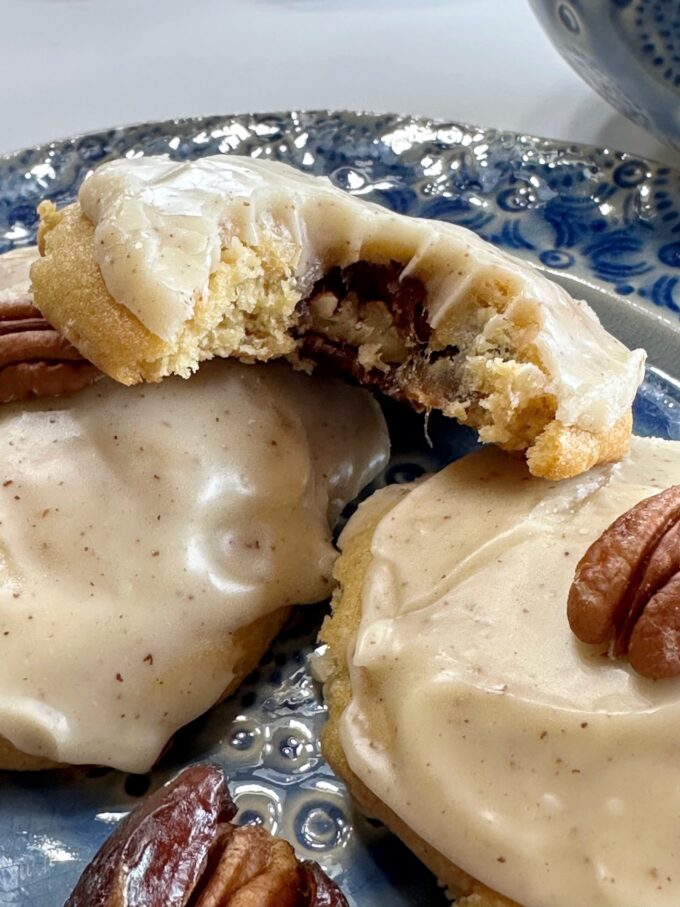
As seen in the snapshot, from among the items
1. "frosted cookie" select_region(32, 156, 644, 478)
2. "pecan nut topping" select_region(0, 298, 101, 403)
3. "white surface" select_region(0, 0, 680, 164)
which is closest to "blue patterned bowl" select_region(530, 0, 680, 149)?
"white surface" select_region(0, 0, 680, 164)

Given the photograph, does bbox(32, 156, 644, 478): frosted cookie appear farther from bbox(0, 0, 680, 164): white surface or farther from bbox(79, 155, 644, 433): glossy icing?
bbox(0, 0, 680, 164): white surface

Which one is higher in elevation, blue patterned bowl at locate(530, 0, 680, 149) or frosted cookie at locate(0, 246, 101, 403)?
blue patterned bowl at locate(530, 0, 680, 149)

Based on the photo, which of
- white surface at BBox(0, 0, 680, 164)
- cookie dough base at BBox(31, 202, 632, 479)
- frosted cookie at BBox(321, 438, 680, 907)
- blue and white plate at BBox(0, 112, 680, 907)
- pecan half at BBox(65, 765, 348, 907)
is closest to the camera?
pecan half at BBox(65, 765, 348, 907)

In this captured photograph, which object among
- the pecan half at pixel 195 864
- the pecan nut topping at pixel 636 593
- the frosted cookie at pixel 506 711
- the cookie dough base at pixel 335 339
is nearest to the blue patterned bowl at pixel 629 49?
the cookie dough base at pixel 335 339

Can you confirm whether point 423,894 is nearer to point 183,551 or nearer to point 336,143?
point 183,551

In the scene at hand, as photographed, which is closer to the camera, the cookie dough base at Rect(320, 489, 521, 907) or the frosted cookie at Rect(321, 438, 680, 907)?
the frosted cookie at Rect(321, 438, 680, 907)

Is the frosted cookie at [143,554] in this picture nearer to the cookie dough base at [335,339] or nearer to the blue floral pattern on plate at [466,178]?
the cookie dough base at [335,339]

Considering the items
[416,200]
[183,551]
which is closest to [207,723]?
[183,551]

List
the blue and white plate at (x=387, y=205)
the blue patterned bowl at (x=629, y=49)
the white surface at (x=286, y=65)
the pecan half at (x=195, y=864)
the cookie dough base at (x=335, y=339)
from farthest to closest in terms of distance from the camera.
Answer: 1. the white surface at (x=286, y=65)
2. the blue patterned bowl at (x=629, y=49)
3. the cookie dough base at (x=335, y=339)
4. the blue and white plate at (x=387, y=205)
5. the pecan half at (x=195, y=864)
